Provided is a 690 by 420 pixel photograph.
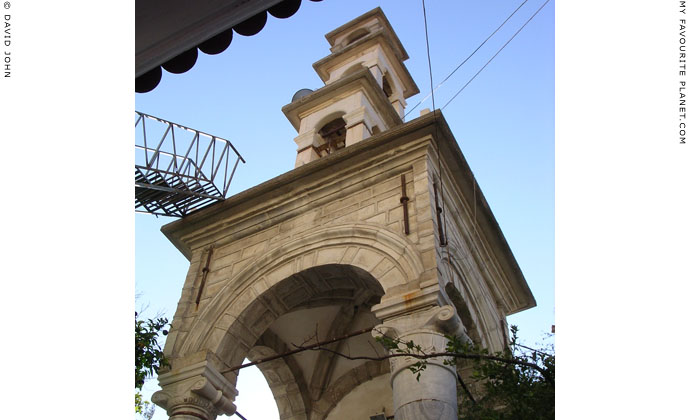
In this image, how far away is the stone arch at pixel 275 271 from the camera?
9711 mm

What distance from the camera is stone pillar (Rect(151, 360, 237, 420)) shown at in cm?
925

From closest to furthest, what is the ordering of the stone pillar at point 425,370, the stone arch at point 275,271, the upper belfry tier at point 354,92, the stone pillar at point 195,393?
the stone pillar at point 425,370, the stone pillar at point 195,393, the stone arch at point 275,271, the upper belfry tier at point 354,92

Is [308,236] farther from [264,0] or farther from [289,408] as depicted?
[264,0]

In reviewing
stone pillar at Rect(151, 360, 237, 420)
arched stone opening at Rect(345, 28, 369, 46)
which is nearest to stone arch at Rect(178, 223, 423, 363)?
stone pillar at Rect(151, 360, 237, 420)

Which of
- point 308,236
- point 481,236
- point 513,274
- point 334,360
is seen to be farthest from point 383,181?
point 334,360

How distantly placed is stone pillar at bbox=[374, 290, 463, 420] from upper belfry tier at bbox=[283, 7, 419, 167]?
249 inches

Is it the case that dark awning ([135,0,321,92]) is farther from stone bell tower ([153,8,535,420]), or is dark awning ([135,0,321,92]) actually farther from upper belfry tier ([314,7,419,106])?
upper belfry tier ([314,7,419,106])

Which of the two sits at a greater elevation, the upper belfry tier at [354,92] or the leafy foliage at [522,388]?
the upper belfry tier at [354,92]

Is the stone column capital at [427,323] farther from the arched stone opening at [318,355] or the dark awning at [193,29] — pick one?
the dark awning at [193,29]

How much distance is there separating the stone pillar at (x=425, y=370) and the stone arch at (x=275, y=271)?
114 cm

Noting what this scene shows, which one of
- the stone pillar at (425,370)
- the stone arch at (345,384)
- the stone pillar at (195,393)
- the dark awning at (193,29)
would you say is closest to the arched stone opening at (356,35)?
the stone arch at (345,384)

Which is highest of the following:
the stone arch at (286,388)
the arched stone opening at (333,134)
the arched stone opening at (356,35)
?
the arched stone opening at (356,35)

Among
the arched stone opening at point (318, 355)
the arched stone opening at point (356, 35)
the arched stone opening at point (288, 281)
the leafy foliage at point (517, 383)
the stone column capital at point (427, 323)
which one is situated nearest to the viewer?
the leafy foliage at point (517, 383)

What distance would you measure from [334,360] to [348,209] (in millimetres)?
4323
